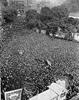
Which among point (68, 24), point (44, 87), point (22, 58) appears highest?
point (68, 24)

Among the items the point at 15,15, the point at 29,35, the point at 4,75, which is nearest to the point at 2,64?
the point at 4,75

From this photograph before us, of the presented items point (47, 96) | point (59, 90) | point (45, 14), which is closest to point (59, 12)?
point (45, 14)

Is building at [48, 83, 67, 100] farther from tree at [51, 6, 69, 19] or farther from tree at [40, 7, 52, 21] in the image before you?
tree at [51, 6, 69, 19]

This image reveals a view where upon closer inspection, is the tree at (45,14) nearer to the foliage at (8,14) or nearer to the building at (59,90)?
the foliage at (8,14)

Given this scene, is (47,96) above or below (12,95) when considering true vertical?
below

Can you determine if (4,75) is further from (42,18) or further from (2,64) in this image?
(42,18)

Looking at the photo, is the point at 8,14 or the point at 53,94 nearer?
the point at 53,94

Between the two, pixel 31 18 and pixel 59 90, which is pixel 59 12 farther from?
pixel 59 90
